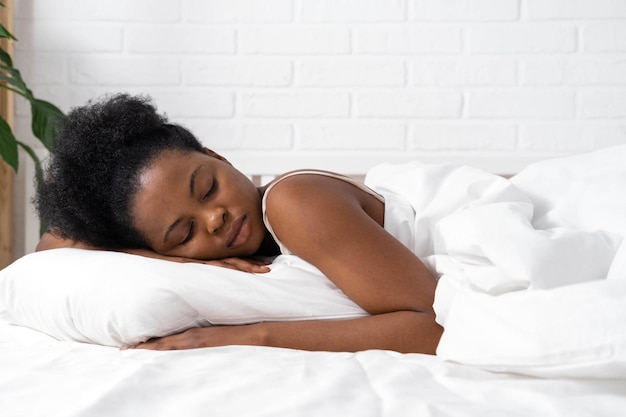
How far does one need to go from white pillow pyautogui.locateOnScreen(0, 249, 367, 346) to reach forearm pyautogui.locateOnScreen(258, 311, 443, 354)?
3 cm

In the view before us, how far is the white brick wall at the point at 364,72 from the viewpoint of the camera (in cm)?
211

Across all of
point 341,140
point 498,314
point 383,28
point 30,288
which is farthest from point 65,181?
point 383,28

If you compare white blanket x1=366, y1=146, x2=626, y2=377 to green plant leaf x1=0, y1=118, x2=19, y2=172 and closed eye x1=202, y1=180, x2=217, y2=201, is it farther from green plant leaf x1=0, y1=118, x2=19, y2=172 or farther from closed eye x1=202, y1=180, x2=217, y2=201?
green plant leaf x1=0, y1=118, x2=19, y2=172

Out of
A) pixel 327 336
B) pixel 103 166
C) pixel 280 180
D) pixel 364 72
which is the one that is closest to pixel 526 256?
pixel 327 336

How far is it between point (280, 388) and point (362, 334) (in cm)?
30

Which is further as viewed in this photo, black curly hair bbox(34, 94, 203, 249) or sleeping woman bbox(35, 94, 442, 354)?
black curly hair bbox(34, 94, 203, 249)

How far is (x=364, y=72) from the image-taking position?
2.11 meters

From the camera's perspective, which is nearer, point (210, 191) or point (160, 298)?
point (160, 298)

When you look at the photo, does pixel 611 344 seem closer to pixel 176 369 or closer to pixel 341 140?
pixel 176 369

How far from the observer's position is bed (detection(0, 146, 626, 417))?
2.30ft

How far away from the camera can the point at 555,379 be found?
29.4 inches

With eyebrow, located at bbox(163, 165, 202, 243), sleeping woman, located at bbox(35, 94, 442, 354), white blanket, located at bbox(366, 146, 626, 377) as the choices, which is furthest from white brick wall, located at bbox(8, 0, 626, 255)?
eyebrow, located at bbox(163, 165, 202, 243)

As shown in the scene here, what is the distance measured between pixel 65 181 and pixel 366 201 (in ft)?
1.62

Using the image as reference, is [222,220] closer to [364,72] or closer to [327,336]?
[327,336]
